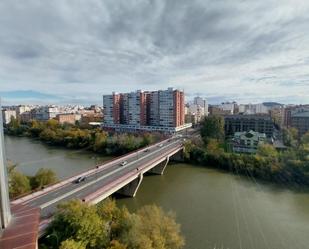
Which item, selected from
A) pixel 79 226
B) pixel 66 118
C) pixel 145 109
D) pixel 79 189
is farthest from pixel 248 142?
pixel 66 118

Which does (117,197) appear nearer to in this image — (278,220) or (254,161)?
(278,220)

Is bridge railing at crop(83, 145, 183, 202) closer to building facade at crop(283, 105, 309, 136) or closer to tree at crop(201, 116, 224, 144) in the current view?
tree at crop(201, 116, 224, 144)

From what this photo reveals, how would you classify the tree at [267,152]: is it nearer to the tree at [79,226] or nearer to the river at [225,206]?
the river at [225,206]

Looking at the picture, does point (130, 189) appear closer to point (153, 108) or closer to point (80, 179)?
point (80, 179)

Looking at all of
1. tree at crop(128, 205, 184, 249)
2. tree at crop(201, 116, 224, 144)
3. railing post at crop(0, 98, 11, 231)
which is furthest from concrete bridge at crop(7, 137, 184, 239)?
tree at crop(201, 116, 224, 144)

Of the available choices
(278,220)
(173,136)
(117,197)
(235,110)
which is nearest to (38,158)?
(117,197)
